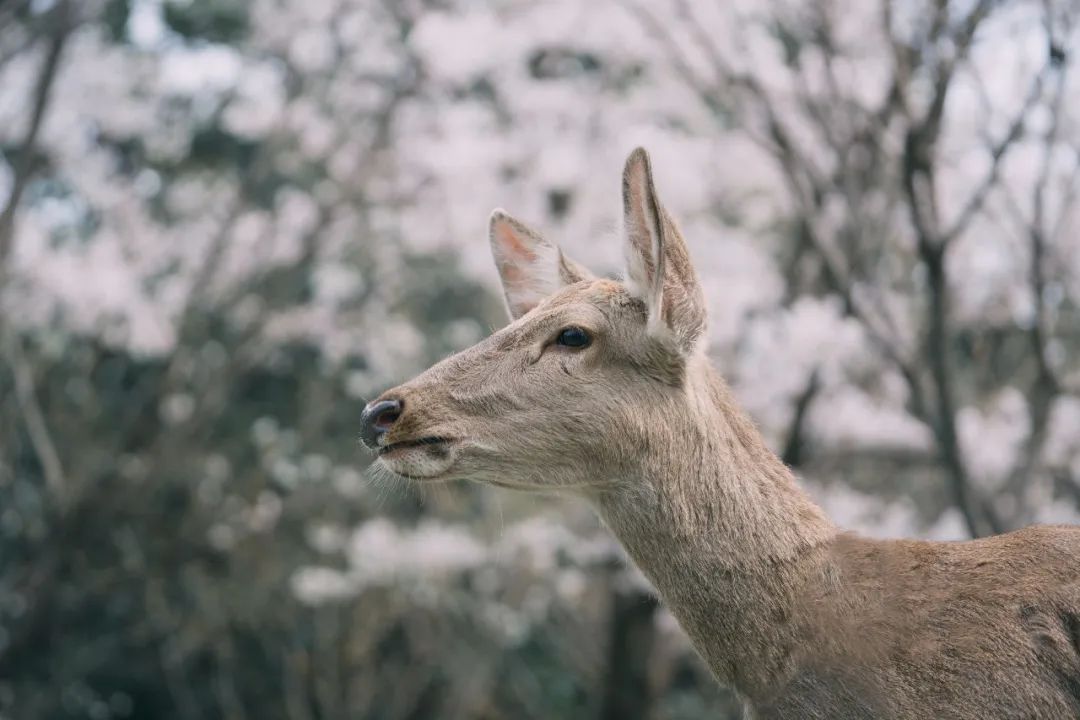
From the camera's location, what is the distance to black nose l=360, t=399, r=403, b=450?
3.02m

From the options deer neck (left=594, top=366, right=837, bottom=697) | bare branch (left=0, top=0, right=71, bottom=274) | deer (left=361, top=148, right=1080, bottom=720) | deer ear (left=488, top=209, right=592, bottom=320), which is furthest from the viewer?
bare branch (left=0, top=0, right=71, bottom=274)

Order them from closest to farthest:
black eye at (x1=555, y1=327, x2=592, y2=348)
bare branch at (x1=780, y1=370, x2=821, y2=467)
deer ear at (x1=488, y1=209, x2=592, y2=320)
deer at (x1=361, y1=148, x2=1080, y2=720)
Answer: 1. deer at (x1=361, y1=148, x2=1080, y2=720)
2. black eye at (x1=555, y1=327, x2=592, y2=348)
3. deer ear at (x1=488, y1=209, x2=592, y2=320)
4. bare branch at (x1=780, y1=370, x2=821, y2=467)

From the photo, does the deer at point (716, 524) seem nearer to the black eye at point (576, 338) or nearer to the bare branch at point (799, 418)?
the black eye at point (576, 338)

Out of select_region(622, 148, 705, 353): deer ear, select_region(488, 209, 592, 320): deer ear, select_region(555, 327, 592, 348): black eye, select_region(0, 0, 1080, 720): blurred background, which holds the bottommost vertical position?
select_region(0, 0, 1080, 720): blurred background

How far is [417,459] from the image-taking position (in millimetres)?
3033

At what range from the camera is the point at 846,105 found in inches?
274

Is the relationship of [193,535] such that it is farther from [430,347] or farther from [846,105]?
[846,105]

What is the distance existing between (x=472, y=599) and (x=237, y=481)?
9.99ft

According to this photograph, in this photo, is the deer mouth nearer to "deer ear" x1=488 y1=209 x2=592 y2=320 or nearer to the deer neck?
the deer neck

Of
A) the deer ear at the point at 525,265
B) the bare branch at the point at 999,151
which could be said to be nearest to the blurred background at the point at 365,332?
the bare branch at the point at 999,151

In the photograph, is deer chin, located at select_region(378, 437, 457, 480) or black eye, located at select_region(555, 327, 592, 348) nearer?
deer chin, located at select_region(378, 437, 457, 480)

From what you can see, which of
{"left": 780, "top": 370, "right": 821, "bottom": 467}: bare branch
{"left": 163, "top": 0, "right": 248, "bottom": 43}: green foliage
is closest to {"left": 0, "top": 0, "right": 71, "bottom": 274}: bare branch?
{"left": 163, "top": 0, "right": 248, "bottom": 43}: green foliage

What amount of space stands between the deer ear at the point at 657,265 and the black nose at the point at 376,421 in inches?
24.6

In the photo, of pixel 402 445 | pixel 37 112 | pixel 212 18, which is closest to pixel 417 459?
pixel 402 445
